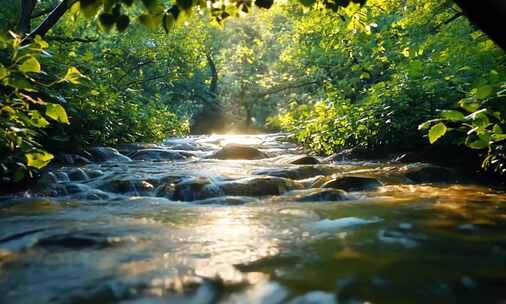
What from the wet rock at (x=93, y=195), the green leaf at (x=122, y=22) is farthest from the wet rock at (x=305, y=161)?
the green leaf at (x=122, y=22)

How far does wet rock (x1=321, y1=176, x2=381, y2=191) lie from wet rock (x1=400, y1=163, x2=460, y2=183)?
77cm

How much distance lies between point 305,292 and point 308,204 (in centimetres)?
267

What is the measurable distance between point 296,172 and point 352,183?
140 centimetres

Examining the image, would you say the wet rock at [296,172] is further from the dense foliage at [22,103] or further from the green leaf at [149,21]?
the green leaf at [149,21]

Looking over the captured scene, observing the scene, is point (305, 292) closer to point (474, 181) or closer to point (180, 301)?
point (180, 301)

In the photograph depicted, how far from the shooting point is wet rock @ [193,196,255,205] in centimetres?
502

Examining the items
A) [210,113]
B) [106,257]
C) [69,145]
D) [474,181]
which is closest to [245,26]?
[210,113]

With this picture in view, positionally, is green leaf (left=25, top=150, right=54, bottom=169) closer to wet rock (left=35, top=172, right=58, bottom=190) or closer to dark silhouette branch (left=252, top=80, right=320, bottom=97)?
wet rock (left=35, top=172, right=58, bottom=190)

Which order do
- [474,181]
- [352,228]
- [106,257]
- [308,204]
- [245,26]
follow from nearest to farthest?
[106,257]
[352,228]
[308,204]
[474,181]
[245,26]

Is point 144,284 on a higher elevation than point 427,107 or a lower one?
lower

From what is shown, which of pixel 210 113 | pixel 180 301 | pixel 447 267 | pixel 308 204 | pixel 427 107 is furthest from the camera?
pixel 210 113

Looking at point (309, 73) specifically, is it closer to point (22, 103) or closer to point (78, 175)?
point (78, 175)

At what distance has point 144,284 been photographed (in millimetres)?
2201

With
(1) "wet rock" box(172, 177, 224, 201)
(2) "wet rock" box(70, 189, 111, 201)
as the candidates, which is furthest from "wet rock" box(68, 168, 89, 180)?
(1) "wet rock" box(172, 177, 224, 201)
